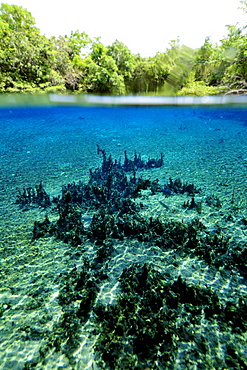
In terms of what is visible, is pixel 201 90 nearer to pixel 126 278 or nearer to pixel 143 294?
pixel 126 278

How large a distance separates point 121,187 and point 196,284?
525cm

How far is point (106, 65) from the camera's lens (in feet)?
104

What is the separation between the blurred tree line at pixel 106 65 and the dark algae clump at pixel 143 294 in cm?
2284

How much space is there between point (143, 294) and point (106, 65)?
3615 cm

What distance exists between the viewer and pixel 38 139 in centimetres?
1903

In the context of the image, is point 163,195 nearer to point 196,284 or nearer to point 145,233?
point 145,233

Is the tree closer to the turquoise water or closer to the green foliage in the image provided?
the green foliage

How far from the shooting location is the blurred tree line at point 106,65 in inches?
998

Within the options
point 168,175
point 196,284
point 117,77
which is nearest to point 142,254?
point 196,284

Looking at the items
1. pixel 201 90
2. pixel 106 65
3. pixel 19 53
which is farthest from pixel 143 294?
pixel 106 65

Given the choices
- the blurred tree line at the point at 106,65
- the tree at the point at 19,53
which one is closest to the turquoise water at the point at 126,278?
the blurred tree line at the point at 106,65

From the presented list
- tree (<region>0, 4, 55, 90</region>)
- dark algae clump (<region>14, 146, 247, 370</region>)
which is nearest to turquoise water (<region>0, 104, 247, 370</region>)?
dark algae clump (<region>14, 146, 247, 370</region>)

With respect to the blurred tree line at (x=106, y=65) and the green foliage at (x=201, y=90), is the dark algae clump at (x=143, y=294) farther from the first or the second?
the green foliage at (x=201, y=90)

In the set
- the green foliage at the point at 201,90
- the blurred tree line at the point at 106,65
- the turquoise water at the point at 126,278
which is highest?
the blurred tree line at the point at 106,65
